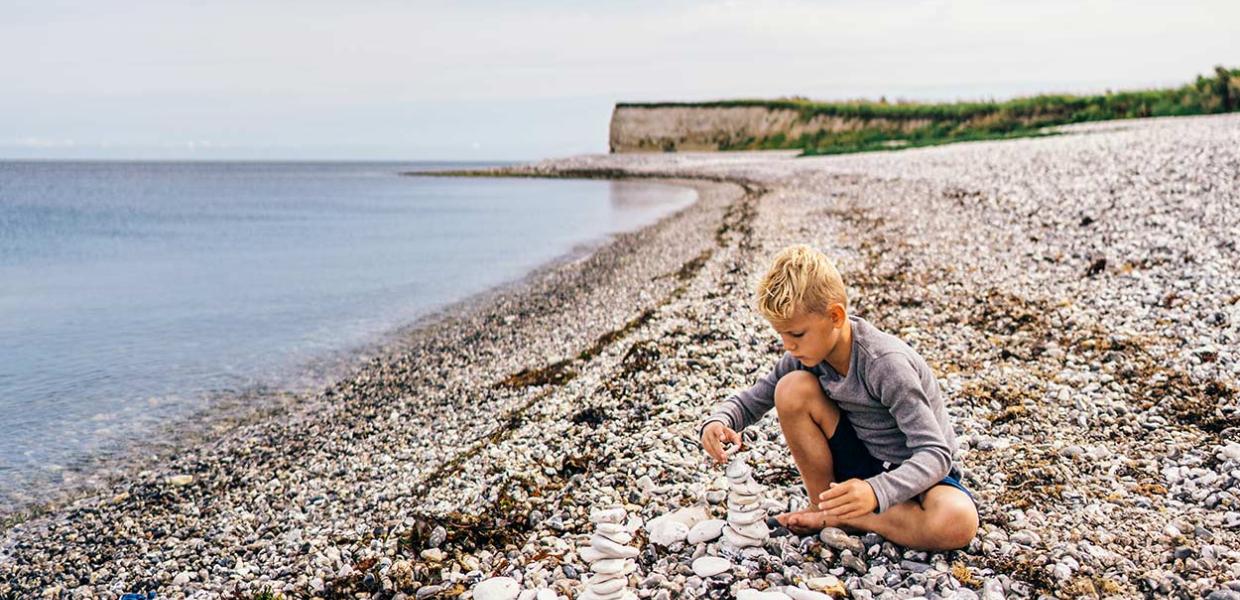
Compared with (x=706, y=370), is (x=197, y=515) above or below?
below

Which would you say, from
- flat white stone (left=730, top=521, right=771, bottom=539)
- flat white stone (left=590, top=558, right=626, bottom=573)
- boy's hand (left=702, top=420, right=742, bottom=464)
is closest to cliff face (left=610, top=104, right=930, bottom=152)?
boy's hand (left=702, top=420, right=742, bottom=464)

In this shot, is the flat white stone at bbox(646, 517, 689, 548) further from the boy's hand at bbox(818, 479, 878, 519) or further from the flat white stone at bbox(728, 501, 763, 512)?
the boy's hand at bbox(818, 479, 878, 519)

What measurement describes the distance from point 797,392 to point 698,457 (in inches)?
Answer: 71.7

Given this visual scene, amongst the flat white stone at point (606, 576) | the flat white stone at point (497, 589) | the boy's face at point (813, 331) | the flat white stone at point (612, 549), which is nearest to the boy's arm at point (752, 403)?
the boy's face at point (813, 331)

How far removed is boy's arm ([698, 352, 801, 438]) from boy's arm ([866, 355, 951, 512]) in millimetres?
685

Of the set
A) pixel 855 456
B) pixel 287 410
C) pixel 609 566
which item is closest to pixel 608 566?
pixel 609 566

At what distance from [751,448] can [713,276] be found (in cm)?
867

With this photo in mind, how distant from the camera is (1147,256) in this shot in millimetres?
11117

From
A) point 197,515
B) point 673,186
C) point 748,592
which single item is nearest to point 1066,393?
point 748,592

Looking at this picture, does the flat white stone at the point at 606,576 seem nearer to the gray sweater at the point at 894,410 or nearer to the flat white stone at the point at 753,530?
the flat white stone at the point at 753,530

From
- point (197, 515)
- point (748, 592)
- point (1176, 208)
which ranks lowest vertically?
point (197, 515)

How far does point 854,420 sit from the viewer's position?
14.3 feet

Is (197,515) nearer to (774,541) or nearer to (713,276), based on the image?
(774,541)

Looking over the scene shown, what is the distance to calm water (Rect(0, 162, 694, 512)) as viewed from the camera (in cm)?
1074
